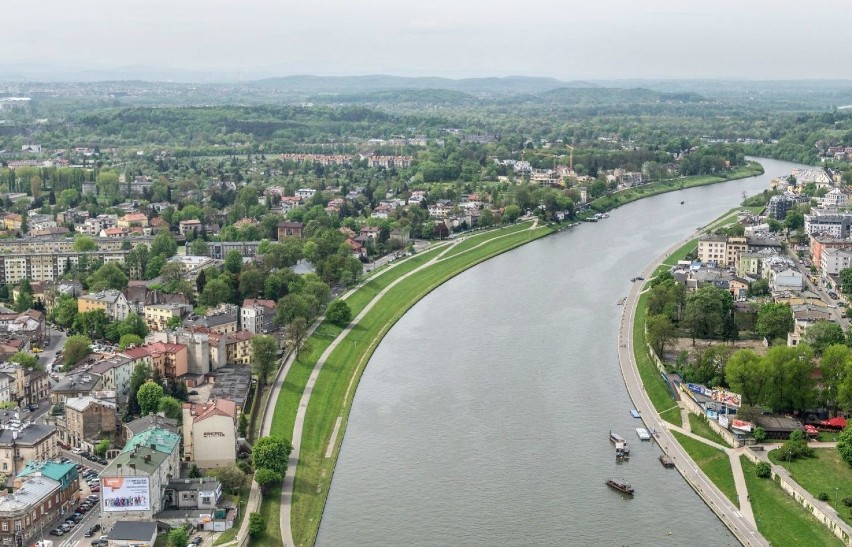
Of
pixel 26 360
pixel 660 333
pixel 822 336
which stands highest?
pixel 822 336

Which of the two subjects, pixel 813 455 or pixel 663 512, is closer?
pixel 663 512

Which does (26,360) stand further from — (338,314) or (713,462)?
(713,462)

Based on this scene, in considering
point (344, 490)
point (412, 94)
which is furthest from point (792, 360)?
point (412, 94)

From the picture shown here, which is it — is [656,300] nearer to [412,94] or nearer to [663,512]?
[663,512]

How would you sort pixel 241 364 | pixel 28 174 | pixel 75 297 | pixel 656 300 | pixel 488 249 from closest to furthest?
pixel 241 364 → pixel 656 300 → pixel 75 297 → pixel 488 249 → pixel 28 174

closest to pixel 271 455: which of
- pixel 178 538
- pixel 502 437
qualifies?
pixel 178 538

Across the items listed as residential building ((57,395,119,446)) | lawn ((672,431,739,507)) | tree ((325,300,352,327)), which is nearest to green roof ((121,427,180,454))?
residential building ((57,395,119,446))
